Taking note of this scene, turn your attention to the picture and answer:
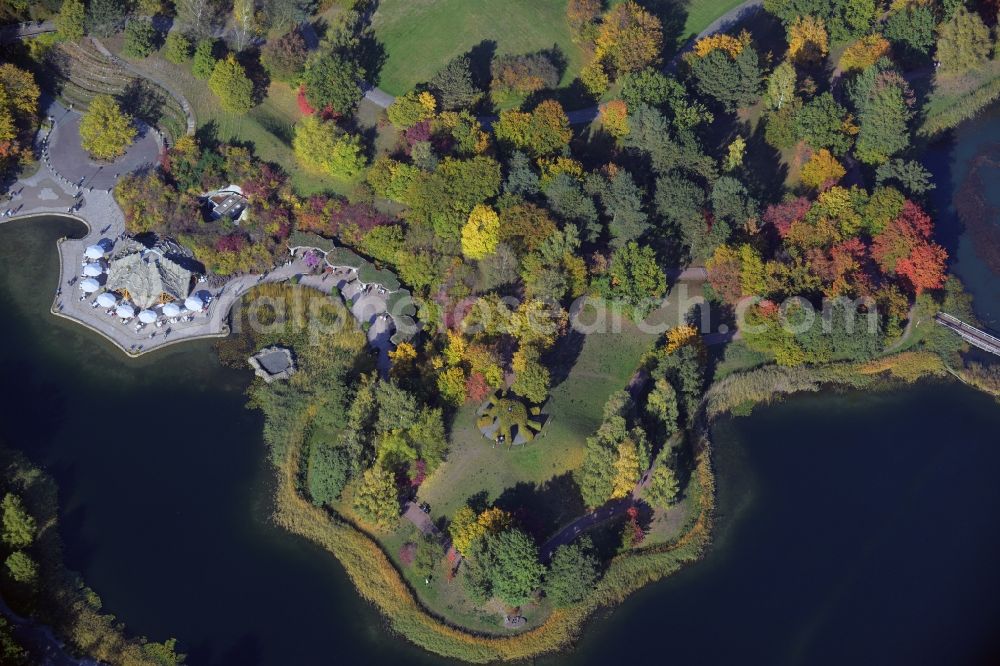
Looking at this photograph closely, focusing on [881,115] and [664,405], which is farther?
[881,115]

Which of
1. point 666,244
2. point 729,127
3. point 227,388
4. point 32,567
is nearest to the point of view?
point 32,567

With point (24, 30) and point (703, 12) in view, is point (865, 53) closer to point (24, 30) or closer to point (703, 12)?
point (703, 12)

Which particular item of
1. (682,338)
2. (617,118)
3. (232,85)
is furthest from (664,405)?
(232,85)

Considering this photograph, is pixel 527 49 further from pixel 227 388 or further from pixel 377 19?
pixel 227 388

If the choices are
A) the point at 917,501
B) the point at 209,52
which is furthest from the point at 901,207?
the point at 209,52

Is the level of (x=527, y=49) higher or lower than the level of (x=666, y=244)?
higher

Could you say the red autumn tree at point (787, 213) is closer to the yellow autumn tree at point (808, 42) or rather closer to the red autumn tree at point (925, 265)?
the red autumn tree at point (925, 265)

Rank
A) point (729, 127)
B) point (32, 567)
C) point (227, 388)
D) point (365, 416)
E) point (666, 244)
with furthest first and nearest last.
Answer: point (729, 127)
point (666, 244)
point (227, 388)
point (365, 416)
point (32, 567)

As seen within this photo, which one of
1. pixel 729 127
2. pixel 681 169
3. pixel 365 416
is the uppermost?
pixel 729 127
